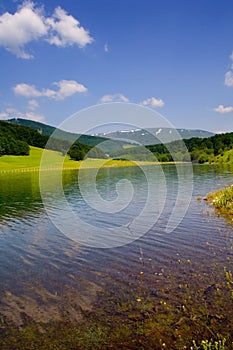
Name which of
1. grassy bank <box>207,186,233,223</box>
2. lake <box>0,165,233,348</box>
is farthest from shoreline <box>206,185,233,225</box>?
lake <box>0,165,233,348</box>

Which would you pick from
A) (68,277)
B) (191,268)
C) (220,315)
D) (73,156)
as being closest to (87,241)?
(68,277)

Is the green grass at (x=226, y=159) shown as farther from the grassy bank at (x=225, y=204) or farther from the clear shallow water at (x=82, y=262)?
the clear shallow water at (x=82, y=262)

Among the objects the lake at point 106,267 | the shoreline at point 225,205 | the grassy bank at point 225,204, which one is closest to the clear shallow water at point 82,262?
the lake at point 106,267

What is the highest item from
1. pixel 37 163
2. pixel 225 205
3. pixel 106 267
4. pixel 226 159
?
pixel 37 163

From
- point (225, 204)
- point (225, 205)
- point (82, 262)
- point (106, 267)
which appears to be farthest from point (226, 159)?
point (106, 267)

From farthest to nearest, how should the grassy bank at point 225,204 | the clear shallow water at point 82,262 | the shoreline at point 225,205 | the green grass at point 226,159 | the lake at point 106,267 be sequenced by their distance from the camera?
1. the green grass at point 226,159
2. the grassy bank at point 225,204
3. the shoreline at point 225,205
4. the clear shallow water at point 82,262
5. the lake at point 106,267

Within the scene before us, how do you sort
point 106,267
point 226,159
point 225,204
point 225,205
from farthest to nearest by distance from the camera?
point 226,159 < point 225,204 < point 225,205 < point 106,267

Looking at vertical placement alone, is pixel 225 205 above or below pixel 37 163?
below

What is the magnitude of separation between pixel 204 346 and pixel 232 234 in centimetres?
1362

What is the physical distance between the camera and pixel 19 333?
9.93 metres

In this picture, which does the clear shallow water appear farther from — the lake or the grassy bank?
the grassy bank

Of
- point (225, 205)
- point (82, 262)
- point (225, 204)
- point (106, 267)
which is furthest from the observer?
point (225, 204)

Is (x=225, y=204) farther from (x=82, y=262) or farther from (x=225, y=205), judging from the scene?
(x=82, y=262)

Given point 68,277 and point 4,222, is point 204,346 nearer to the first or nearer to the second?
point 68,277
